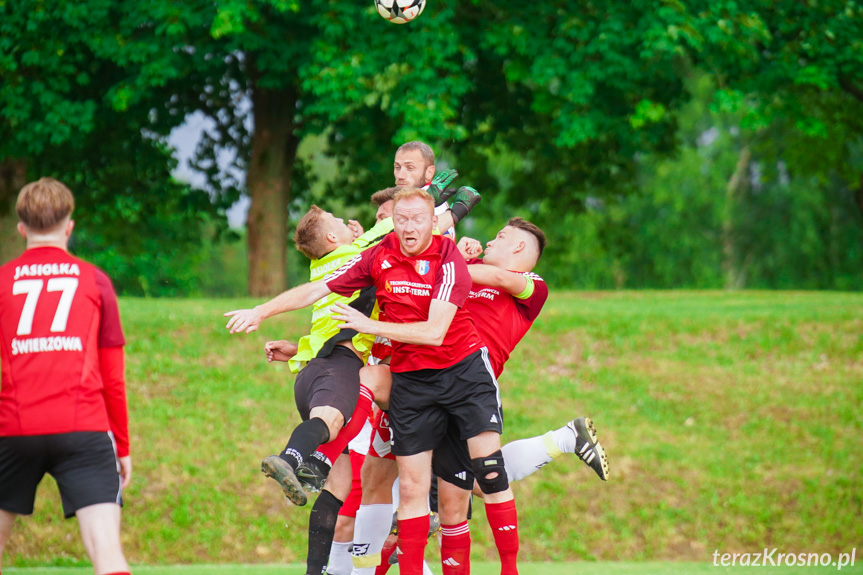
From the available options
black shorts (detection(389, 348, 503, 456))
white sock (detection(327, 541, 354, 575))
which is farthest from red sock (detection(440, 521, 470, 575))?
white sock (detection(327, 541, 354, 575))

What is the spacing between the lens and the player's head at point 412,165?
594cm

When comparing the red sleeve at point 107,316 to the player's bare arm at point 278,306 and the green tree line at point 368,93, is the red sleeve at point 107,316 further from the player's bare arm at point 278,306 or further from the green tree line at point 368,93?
the green tree line at point 368,93

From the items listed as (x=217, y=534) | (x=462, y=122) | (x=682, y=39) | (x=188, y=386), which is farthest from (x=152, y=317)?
(x=682, y=39)

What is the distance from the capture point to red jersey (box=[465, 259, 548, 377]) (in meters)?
6.02

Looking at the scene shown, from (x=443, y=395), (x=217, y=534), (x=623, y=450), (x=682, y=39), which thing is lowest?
(x=217, y=534)

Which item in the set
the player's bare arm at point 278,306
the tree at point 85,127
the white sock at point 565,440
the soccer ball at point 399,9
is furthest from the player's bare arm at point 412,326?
the tree at point 85,127

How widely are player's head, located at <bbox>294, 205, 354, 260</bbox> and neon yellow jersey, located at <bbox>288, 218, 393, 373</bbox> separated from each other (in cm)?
5

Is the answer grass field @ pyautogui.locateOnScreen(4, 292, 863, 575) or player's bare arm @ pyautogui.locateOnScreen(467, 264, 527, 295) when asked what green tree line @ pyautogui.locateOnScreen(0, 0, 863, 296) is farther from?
player's bare arm @ pyautogui.locateOnScreen(467, 264, 527, 295)

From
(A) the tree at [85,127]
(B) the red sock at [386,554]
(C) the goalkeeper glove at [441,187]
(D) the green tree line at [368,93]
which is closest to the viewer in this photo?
(C) the goalkeeper glove at [441,187]

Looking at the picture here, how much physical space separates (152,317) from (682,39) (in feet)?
34.1

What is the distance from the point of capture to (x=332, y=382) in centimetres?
545

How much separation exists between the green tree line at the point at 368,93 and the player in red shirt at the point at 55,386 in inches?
443

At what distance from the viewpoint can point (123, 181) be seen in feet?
64.0

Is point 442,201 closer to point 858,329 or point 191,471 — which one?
point 191,471
